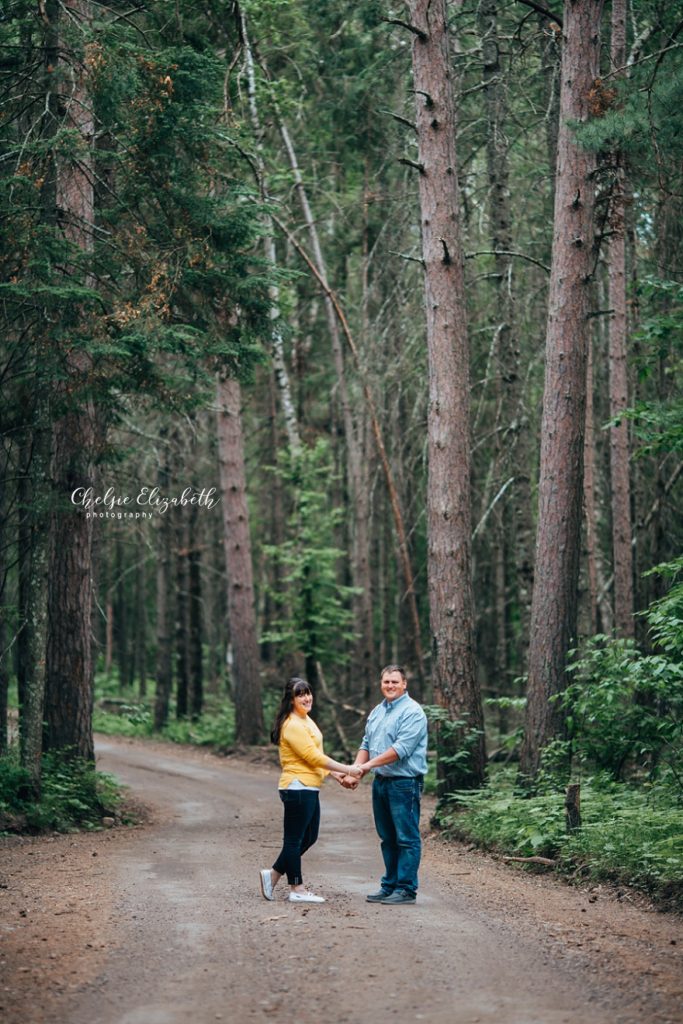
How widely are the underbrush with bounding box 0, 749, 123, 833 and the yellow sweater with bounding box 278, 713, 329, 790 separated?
5760 mm

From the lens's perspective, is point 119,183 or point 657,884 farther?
point 119,183

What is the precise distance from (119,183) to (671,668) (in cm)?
1003

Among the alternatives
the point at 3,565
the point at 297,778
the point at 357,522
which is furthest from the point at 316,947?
the point at 357,522

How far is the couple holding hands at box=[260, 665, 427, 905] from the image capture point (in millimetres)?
8297

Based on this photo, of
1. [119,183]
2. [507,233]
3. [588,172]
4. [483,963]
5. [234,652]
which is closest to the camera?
[483,963]

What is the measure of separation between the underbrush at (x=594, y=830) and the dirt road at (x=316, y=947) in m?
0.37

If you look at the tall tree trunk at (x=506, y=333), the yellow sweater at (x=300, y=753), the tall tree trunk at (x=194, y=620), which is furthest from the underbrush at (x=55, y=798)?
the tall tree trunk at (x=194, y=620)

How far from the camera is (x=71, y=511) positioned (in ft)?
45.6

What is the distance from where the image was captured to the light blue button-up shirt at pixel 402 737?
27.5ft

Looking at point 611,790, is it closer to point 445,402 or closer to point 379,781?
point 379,781

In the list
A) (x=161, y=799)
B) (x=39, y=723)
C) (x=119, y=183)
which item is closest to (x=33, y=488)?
(x=39, y=723)

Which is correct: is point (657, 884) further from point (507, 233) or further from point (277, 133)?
point (277, 133)

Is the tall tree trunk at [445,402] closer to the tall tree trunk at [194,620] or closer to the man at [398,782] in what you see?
the man at [398,782]

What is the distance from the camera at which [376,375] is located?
20.3 meters
